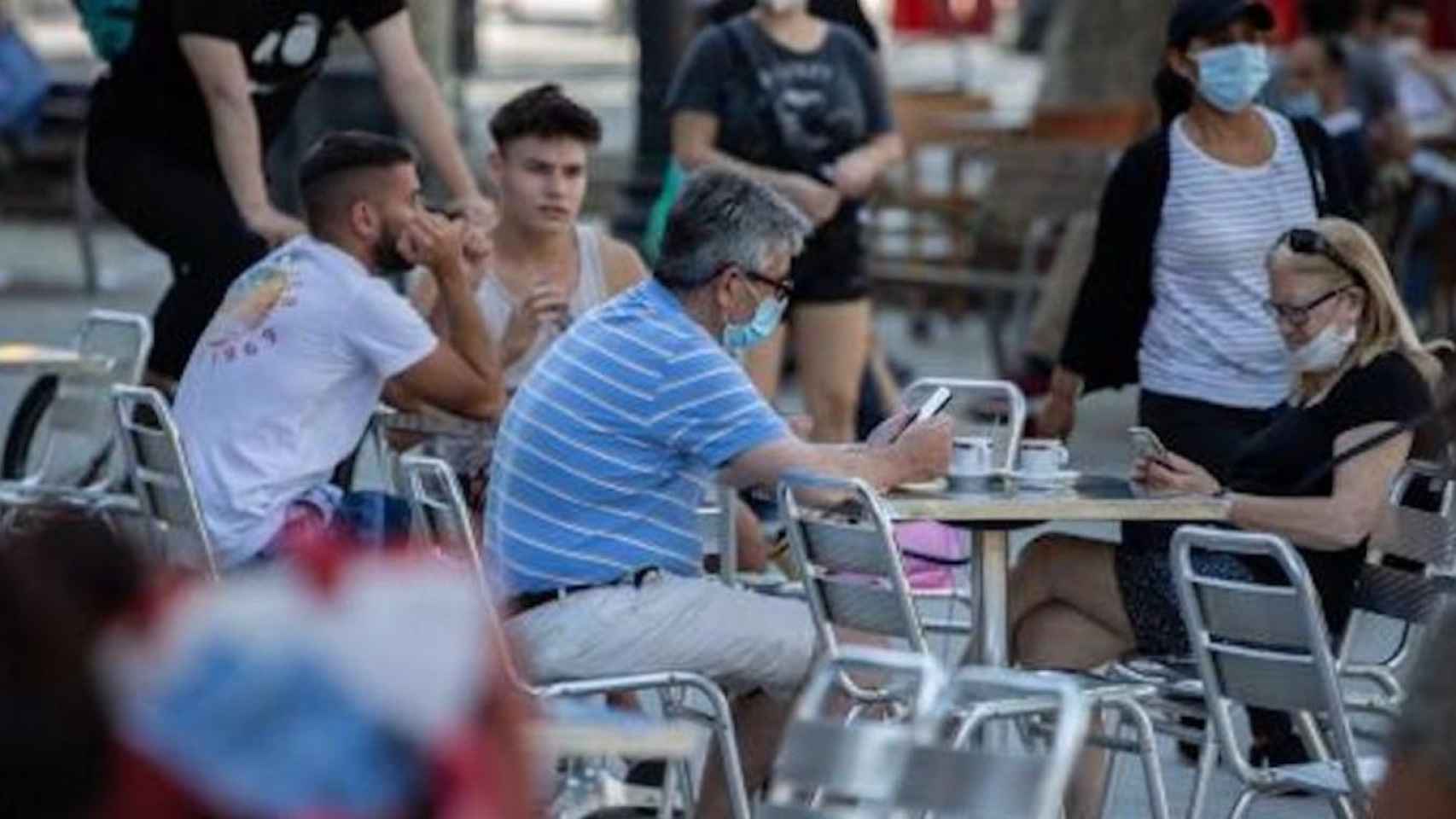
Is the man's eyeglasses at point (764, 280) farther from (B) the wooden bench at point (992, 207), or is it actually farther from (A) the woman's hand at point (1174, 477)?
(B) the wooden bench at point (992, 207)

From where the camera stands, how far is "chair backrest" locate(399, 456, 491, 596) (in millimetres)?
7328

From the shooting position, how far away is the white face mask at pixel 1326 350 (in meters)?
7.95

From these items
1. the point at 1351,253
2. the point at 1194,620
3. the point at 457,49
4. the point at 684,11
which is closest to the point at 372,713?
the point at 1194,620

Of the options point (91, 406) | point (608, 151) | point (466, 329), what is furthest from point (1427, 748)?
point (608, 151)

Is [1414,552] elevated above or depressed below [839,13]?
above

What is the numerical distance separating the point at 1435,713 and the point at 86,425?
642 cm

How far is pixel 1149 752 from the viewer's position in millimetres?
7367

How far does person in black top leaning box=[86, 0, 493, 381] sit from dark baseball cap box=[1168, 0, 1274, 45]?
167cm

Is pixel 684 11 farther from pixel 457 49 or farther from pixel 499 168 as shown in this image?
pixel 457 49

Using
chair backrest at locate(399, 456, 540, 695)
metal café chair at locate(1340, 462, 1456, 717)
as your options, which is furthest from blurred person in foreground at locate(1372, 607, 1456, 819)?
metal café chair at locate(1340, 462, 1456, 717)

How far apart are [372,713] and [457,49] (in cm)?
2409

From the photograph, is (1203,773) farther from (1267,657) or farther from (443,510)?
(443,510)

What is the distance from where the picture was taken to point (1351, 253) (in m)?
7.99

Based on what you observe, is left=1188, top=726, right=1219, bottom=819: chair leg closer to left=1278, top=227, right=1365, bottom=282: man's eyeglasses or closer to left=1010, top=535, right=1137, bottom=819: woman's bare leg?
left=1010, top=535, right=1137, bottom=819: woman's bare leg
